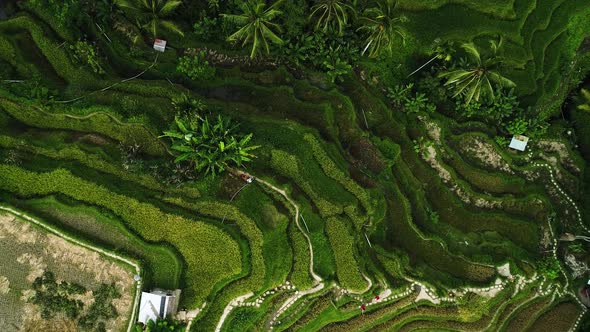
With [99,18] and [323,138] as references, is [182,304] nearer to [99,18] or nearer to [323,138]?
[323,138]

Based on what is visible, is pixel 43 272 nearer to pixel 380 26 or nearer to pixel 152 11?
pixel 152 11

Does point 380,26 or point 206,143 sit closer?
point 206,143

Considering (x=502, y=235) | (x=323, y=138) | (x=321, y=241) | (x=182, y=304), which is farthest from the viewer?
(x=502, y=235)

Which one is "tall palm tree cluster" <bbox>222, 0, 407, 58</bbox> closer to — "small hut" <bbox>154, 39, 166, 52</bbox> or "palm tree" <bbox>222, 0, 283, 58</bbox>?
"palm tree" <bbox>222, 0, 283, 58</bbox>

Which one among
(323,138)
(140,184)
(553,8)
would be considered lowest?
(140,184)

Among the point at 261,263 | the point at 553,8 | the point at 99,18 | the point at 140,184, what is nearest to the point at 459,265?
the point at 261,263

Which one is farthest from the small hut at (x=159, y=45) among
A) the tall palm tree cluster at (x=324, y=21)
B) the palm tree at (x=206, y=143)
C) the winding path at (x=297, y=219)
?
the winding path at (x=297, y=219)

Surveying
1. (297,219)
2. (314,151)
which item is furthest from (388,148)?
(297,219)
